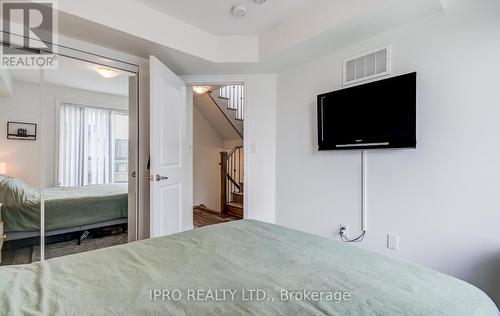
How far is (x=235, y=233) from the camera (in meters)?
1.39

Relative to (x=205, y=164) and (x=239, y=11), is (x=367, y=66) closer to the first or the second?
(x=239, y=11)

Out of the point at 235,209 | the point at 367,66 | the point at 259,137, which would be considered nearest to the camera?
the point at 367,66

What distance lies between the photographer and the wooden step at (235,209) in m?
4.68

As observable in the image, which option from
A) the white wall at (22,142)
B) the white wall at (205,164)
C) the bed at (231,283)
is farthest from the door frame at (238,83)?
the white wall at (205,164)

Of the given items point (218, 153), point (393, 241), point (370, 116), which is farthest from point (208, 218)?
point (370, 116)

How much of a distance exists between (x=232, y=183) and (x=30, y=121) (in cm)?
357

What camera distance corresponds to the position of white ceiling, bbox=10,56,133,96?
2002mm

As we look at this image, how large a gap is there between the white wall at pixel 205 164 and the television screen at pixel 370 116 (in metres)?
3.42

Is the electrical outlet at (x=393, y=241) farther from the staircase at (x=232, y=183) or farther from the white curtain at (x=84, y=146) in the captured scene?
the staircase at (x=232, y=183)

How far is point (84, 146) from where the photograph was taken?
2.43m

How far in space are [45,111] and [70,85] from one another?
321mm

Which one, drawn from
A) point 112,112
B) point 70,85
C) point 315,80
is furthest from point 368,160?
point 70,85

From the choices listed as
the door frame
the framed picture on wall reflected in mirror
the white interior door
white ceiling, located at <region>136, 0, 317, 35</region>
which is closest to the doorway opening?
the door frame

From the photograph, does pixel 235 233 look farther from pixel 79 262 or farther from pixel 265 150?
pixel 265 150
